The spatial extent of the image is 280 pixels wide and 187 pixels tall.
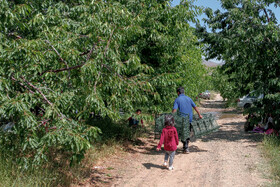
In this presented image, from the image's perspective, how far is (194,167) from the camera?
279 inches

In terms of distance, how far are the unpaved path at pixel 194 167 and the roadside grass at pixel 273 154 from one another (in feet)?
0.71

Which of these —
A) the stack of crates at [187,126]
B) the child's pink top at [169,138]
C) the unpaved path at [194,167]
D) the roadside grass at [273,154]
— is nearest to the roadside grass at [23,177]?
the unpaved path at [194,167]

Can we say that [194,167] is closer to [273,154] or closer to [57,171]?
[273,154]

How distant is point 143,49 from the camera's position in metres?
9.20

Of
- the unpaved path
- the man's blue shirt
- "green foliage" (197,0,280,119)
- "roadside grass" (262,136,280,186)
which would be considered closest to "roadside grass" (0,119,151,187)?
the unpaved path

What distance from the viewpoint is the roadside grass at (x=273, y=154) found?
610cm

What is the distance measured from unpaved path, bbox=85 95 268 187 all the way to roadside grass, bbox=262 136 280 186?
0.22m

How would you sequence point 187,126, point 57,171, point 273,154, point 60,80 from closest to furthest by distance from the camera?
point 60,80
point 57,171
point 273,154
point 187,126

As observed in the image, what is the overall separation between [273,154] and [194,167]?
226 centimetres

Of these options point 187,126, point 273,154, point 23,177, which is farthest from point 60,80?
point 273,154

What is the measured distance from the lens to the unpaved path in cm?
612

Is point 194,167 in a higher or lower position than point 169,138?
lower

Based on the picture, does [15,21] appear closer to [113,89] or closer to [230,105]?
[113,89]

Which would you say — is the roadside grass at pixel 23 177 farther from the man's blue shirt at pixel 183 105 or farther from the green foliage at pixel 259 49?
the green foliage at pixel 259 49
